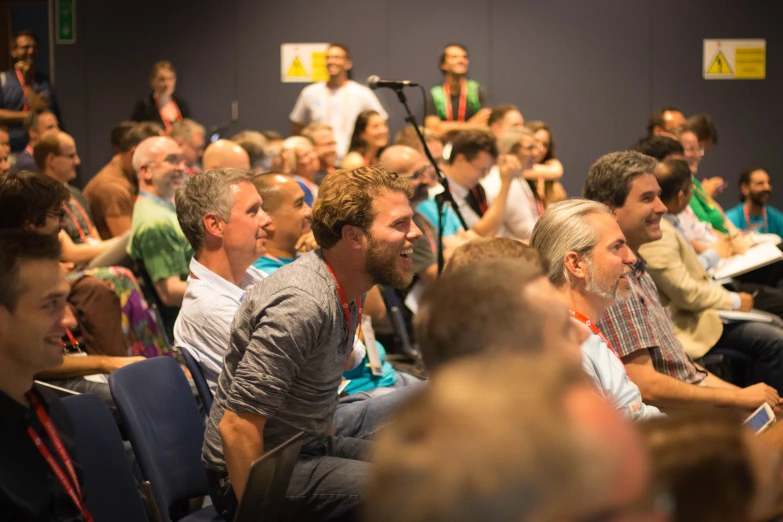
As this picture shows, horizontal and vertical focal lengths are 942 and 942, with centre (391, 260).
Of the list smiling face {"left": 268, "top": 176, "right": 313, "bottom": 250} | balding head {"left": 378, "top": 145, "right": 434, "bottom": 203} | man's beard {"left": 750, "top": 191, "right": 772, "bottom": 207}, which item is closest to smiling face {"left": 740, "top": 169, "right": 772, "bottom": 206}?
man's beard {"left": 750, "top": 191, "right": 772, "bottom": 207}

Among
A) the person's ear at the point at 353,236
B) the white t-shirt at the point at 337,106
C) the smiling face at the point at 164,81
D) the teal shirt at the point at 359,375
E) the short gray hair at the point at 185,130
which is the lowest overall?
→ the teal shirt at the point at 359,375

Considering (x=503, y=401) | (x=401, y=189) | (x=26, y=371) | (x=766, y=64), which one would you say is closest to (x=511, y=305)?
(x=503, y=401)

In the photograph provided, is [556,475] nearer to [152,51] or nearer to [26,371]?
[26,371]

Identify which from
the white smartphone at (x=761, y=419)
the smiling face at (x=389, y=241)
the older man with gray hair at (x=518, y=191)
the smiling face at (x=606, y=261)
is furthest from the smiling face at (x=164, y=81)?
the white smartphone at (x=761, y=419)

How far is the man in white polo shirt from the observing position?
824cm

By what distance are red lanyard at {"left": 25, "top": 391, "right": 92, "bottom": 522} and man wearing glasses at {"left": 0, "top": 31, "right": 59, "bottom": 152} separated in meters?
6.22

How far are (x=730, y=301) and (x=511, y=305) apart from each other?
3.06 m

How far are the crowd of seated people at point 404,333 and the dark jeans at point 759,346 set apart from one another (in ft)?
0.04

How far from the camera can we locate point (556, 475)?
0.74 m

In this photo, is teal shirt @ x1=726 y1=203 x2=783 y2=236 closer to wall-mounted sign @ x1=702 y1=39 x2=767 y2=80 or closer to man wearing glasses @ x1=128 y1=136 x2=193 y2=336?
wall-mounted sign @ x1=702 y1=39 x2=767 y2=80

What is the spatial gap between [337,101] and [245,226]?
542 centimetres

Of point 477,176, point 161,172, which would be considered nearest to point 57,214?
point 161,172

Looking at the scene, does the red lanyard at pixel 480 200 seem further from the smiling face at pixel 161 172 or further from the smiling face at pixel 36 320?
the smiling face at pixel 36 320

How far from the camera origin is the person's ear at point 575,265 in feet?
8.41
